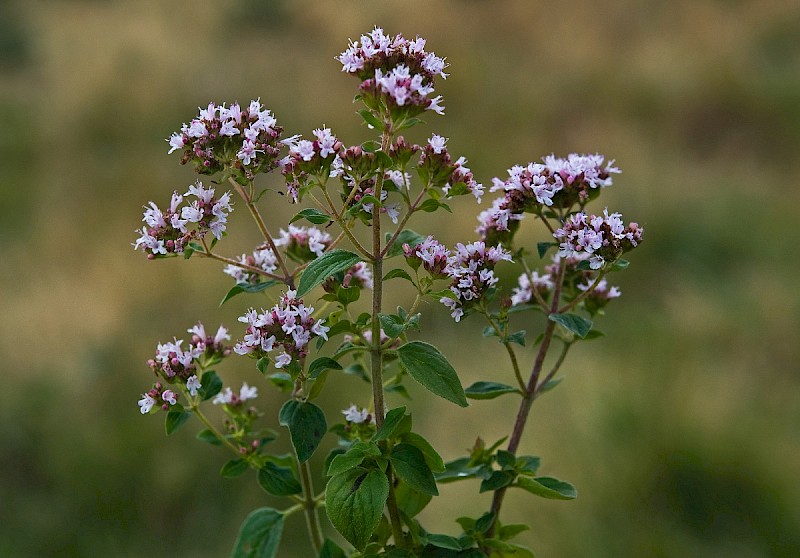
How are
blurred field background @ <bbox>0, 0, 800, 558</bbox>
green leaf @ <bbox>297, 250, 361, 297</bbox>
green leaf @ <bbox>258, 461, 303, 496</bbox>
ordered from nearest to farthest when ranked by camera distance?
green leaf @ <bbox>297, 250, 361, 297</bbox> → green leaf @ <bbox>258, 461, 303, 496</bbox> → blurred field background @ <bbox>0, 0, 800, 558</bbox>

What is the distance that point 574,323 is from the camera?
1.03m

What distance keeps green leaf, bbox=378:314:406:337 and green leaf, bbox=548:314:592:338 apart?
21 cm

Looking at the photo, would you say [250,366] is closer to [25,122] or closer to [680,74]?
[25,122]

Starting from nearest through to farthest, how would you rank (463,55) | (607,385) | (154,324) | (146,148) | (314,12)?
(607,385) < (154,324) < (146,148) < (463,55) < (314,12)

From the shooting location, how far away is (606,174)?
110cm

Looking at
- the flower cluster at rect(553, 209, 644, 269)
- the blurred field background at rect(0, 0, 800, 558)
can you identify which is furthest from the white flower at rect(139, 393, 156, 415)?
the blurred field background at rect(0, 0, 800, 558)

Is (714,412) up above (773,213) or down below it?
below

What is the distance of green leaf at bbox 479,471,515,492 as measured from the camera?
103cm

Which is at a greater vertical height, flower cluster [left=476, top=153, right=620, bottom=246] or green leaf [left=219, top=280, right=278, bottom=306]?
flower cluster [left=476, top=153, right=620, bottom=246]

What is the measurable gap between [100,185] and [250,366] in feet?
6.83

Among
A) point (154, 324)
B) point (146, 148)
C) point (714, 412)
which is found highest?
point (146, 148)

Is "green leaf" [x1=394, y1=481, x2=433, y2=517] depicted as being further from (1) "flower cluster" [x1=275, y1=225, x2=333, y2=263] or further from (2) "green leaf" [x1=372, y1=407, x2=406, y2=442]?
(1) "flower cluster" [x1=275, y1=225, x2=333, y2=263]

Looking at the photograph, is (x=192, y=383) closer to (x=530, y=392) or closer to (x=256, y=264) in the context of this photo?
(x=256, y=264)

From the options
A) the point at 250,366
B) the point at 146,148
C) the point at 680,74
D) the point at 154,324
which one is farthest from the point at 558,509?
the point at 680,74
